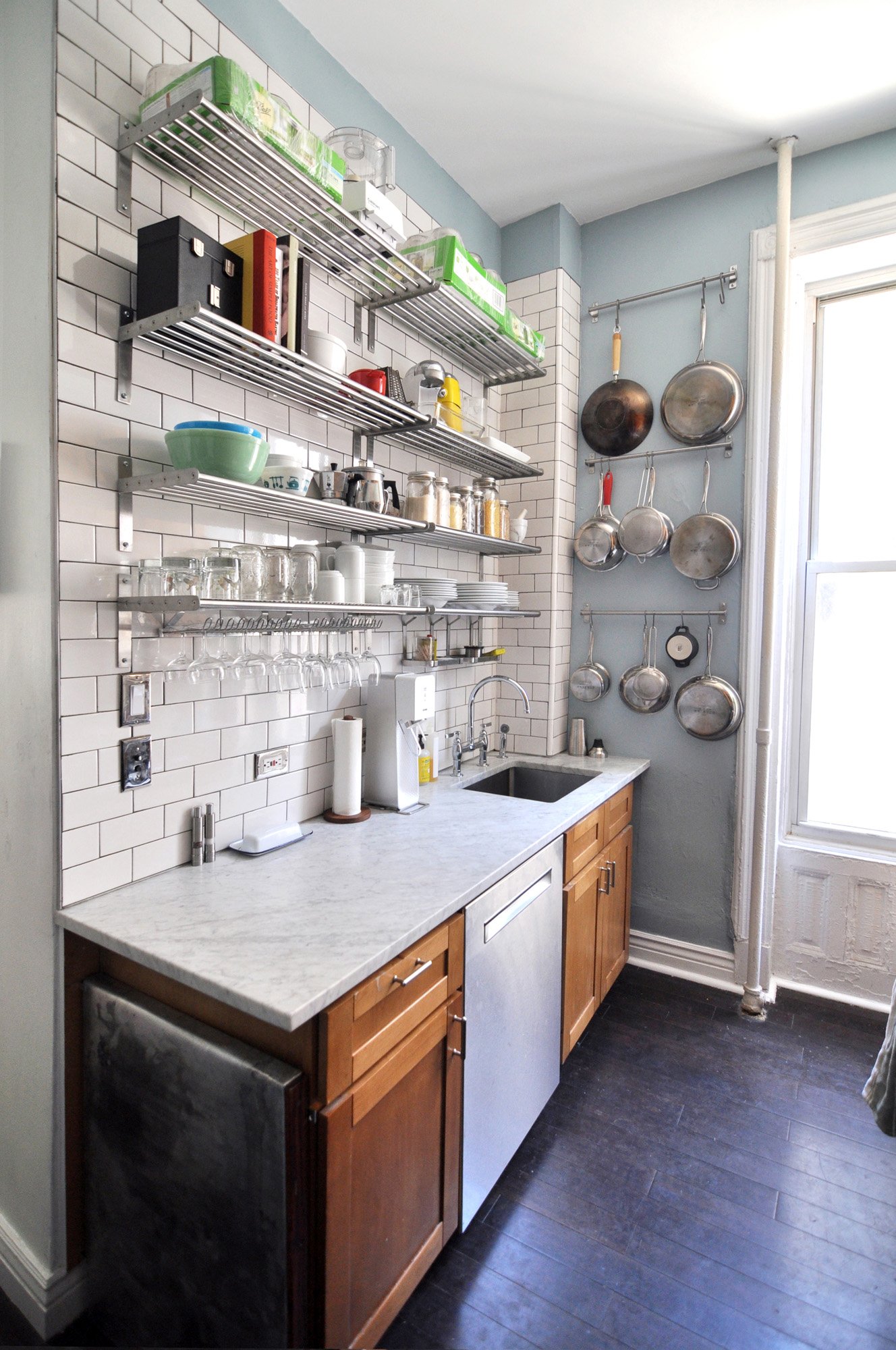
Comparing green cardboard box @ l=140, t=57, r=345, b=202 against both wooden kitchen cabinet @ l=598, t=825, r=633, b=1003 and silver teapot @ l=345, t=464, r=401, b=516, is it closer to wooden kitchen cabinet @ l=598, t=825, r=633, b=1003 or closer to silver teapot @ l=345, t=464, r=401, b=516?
silver teapot @ l=345, t=464, r=401, b=516

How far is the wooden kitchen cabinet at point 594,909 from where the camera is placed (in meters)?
2.21

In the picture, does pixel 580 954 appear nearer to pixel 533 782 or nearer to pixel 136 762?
pixel 533 782

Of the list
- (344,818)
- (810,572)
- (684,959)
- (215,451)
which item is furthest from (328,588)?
→ (684,959)

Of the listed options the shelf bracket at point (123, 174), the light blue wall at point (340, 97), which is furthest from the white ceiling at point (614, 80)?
the shelf bracket at point (123, 174)

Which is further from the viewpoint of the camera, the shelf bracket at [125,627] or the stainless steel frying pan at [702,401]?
the stainless steel frying pan at [702,401]

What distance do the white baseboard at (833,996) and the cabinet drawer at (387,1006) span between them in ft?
6.05

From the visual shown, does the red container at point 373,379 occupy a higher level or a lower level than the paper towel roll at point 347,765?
higher

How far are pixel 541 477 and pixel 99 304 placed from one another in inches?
75.4

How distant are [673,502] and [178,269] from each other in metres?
2.09

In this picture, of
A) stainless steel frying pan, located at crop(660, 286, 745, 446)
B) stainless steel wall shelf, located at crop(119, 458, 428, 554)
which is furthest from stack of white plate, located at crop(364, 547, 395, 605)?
stainless steel frying pan, located at crop(660, 286, 745, 446)

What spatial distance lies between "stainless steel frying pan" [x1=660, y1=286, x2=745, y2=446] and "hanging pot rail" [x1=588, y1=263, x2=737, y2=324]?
51mm

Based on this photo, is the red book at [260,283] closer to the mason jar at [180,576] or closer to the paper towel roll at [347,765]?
the mason jar at [180,576]

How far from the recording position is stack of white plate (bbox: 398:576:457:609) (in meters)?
2.33

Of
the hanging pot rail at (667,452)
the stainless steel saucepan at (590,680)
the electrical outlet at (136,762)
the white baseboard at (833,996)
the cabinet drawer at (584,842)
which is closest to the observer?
the electrical outlet at (136,762)
